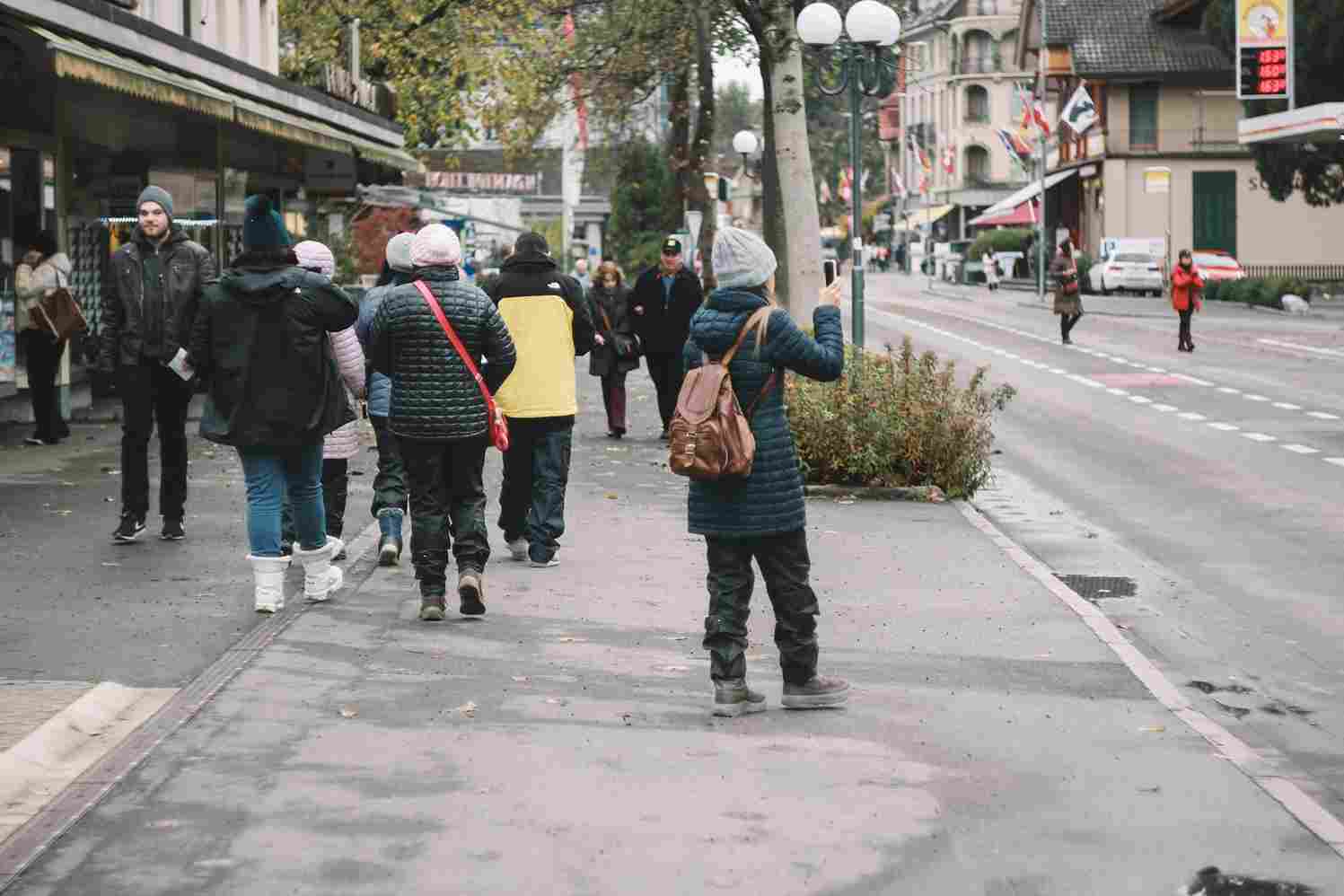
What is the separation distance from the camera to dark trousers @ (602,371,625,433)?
2114cm

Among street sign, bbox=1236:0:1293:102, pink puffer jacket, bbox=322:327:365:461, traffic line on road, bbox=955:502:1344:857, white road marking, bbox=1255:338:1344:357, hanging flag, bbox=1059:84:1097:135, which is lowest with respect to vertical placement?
traffic line on road, bbox=955:502:1344:857

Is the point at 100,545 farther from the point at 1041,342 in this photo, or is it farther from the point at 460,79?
the point at 1041,342

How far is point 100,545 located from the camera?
41.7 ft

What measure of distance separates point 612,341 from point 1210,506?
232 inches

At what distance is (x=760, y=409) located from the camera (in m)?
8.13

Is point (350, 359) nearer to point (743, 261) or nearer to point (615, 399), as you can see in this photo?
point (743, 261)

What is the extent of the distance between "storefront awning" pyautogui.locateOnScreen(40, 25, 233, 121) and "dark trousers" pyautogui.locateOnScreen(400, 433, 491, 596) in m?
6.21

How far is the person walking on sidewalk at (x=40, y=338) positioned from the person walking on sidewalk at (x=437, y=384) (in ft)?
31.5

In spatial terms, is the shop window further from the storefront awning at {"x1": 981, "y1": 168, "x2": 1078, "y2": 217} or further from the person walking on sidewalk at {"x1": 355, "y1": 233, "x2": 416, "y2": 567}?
the person walking on sidewalk at {"x1": 355, "y1": 233, "x2": 416, "y2": 567}

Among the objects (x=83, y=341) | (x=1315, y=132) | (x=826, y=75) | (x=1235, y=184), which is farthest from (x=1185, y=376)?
(x=1235, y=184)

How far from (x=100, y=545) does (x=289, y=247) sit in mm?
3062

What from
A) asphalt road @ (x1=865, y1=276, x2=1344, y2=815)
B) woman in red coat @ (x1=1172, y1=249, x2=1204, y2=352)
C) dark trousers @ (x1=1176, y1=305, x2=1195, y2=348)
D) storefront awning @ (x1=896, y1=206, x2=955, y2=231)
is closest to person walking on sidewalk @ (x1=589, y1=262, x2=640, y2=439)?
asphalt road @ (x1=865, y1=276, x2=1344, y2=815)

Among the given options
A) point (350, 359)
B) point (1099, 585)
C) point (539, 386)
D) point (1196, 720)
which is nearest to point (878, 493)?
point (1099, 585)

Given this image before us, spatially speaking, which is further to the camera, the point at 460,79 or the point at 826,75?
the point at 460,79
